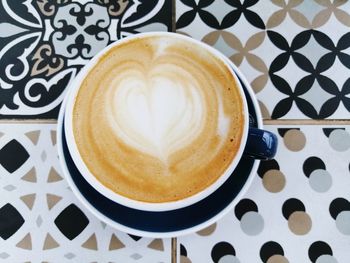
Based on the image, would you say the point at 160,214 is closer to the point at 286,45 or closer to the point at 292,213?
the point at 292,213

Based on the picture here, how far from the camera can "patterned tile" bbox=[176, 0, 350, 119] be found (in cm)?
55

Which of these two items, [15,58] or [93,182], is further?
[15,58]

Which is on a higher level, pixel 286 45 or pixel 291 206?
pixel 286 45

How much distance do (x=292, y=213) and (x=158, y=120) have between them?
21 centimetres

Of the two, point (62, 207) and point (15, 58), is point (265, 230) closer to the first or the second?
point (62, 207)

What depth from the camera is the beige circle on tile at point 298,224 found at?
20.6 inches

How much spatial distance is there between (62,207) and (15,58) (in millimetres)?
195

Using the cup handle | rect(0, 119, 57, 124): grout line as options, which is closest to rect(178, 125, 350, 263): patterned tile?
the cup handle

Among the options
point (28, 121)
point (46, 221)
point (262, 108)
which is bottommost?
point (46, 221)

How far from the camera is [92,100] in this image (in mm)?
428

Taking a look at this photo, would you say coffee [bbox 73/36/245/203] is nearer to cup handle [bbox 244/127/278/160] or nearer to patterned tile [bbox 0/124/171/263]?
cup handle [bbox 244/127/278/160]

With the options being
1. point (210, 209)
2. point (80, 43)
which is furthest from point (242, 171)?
point (80, 43)

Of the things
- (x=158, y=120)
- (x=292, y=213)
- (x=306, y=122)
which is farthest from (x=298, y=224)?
(x=158, y=120)

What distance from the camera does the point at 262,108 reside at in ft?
1.80
